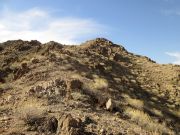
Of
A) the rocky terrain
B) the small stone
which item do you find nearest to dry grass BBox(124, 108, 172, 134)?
the rocky terrain

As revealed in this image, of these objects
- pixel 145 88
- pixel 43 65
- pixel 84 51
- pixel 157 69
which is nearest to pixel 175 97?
pixel 145 88

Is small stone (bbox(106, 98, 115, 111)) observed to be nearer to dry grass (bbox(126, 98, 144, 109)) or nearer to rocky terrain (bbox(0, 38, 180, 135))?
rocky terrain (bbox(0, 38, 180, 135))

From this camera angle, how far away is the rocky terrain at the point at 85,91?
16.6 metres

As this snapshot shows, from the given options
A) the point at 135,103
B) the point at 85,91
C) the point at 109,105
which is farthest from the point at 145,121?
the point at 85,91

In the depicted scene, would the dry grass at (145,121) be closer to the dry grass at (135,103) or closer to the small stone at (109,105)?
the small stone at (109,105)

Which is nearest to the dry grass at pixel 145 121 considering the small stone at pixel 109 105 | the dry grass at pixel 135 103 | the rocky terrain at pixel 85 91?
the rocky terrain at pixel 85 91

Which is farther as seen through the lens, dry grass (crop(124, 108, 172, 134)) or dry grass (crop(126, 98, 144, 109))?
dry grass (crop(126, 98, 144, 109))

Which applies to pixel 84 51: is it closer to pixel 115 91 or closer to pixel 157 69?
pixel 157 69

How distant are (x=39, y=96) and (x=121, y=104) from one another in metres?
4.76

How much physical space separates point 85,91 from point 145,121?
3586 mm

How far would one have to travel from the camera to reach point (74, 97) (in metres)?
20.4

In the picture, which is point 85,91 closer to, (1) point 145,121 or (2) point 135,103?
(2) point 135,103

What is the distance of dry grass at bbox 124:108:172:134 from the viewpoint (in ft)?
65.7

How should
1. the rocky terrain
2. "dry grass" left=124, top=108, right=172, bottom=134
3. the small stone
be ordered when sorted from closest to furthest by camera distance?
1. the rocky terrain
2. "dry grass" left=124, top=108, right=172, bottom=134
3. the small stone
